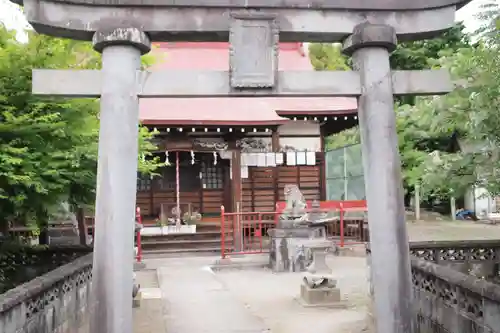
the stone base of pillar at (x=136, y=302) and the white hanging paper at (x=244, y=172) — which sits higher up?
the white hanging paper at (x=244, y=172)

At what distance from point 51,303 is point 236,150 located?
39.8 feet

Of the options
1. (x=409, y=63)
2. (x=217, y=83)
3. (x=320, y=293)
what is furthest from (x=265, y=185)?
(x=217, y=83)

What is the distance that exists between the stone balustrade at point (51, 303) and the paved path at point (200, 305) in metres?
1.40

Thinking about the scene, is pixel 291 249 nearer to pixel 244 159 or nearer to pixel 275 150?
pixel 244 159

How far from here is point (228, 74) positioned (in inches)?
210

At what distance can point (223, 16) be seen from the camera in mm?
5488

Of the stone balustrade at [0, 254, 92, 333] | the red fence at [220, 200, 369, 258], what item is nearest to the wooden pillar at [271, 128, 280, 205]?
the red fence at [220, 200, 369, 258]

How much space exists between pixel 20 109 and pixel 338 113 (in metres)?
11.8

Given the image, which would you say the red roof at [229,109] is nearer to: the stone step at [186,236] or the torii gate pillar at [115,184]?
the stone step at [186,236]

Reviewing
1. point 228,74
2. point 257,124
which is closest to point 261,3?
point 228,74

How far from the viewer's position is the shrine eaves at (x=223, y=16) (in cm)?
532

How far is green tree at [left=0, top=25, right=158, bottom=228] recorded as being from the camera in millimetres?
6105

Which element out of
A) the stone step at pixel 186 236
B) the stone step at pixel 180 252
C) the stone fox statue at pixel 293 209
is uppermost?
the stone fox statue at pixel 293 209

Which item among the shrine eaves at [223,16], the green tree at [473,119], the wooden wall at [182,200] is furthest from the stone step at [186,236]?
the shrine eaves at [223,16]
